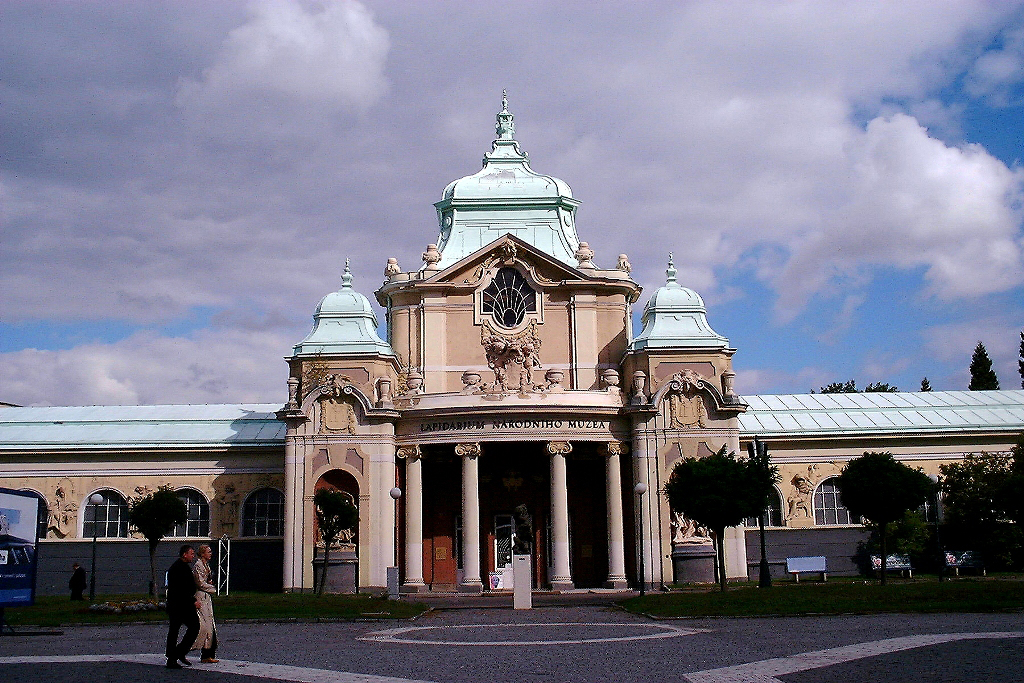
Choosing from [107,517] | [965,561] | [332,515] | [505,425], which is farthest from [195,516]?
[965,561]

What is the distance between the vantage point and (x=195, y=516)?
4688cm

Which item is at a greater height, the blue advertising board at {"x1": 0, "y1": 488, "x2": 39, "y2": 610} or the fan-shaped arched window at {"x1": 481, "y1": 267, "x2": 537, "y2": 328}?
the fan-shaped arched window at {"x1": 481, "y1": 267, "x2": 537, "y2": 328}

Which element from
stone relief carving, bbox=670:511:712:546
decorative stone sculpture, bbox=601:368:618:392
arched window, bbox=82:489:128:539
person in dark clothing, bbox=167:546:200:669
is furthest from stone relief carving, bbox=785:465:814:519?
person in dark clothing, bbox=167:546:200:669

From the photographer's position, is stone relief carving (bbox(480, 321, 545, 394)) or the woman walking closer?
the woman walking

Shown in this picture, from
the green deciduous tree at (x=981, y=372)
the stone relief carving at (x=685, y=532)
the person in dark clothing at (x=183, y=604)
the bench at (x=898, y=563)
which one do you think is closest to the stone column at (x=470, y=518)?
the stone relief carving at (x=685, y=532)

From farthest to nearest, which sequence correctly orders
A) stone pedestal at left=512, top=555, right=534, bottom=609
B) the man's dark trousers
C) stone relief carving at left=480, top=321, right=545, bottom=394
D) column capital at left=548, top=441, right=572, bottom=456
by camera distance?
stone relief carving at left=480, top=321, right=545, bottom=394, column capital at left=548, top=441, right=572, bottom=456, stone pedestal at left=512, top=555, right=534, bottom=609, the man's dark trousers

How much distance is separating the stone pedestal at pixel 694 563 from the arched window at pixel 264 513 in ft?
55.5

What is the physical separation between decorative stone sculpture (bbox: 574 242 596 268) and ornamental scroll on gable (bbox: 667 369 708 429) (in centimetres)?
759

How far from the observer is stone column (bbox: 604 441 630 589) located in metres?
41.9

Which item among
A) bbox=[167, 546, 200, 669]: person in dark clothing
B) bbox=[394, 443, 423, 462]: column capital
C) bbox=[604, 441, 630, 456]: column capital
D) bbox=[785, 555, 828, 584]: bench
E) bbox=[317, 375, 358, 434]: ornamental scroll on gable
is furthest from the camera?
bbox=[785, 555, 828, 584]: bench

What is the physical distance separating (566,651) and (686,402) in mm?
26025

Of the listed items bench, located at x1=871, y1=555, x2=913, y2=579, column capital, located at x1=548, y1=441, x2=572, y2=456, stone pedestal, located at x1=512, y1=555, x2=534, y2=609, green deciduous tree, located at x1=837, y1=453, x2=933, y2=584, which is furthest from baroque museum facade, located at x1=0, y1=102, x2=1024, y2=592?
stone pedestal, located at x1=512, y1=555, x2=534, y2=609

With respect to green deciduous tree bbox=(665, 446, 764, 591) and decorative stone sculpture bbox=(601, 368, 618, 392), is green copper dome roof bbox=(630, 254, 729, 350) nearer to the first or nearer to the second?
decorative stone sculpture bbox=(601, 368, 618, 392)

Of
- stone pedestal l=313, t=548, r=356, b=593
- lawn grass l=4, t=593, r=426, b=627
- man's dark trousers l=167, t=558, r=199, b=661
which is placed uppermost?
man's dark trousers l=167, t=558, r=199, b=661
